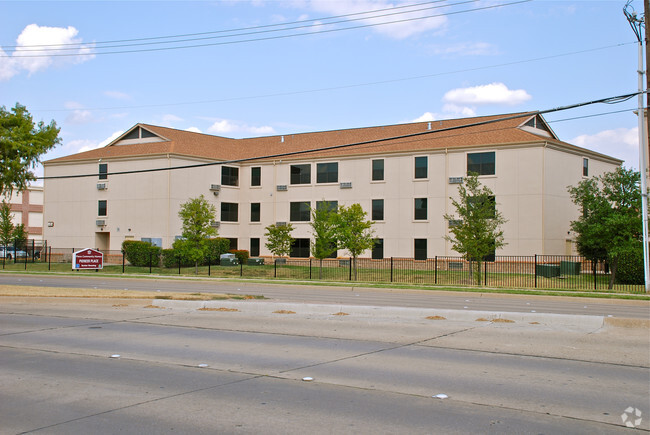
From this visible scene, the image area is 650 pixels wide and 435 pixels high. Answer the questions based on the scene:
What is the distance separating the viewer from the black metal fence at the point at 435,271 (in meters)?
32.3

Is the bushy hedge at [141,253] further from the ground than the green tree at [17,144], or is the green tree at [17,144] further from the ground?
the green tree at [17,144]

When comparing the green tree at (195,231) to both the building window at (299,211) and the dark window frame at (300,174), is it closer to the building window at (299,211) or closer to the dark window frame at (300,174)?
the building window at (299,211)

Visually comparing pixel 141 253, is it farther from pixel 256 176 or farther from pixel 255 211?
pixel 256 176

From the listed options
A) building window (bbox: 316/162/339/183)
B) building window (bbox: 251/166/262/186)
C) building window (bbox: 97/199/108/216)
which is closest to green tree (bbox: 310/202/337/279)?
building window (bbox: 316/162/339/183)

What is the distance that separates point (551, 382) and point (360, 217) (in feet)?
96.5

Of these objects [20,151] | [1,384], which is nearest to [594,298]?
[1,384]

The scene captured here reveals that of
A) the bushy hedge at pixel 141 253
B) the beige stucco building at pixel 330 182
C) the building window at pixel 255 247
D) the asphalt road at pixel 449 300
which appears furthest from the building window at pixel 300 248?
the asphalt road at pixel 449 300

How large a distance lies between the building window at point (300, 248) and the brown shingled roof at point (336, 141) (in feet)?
23.1

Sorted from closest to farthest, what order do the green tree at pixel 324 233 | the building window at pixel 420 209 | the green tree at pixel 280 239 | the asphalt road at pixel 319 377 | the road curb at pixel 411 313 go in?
the asphalt road at pixel 319 377, the road curb at pixel 411 313, the green tree at pixel 324 233, the green tree at pixel 280 239, the building window at pixel 420 209

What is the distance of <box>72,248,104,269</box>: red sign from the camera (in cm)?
3991

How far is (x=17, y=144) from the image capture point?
1087 inches

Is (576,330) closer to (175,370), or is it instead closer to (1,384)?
(175,370)

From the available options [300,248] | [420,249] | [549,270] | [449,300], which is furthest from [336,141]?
[449,300]

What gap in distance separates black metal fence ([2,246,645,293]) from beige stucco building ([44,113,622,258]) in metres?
1.40
